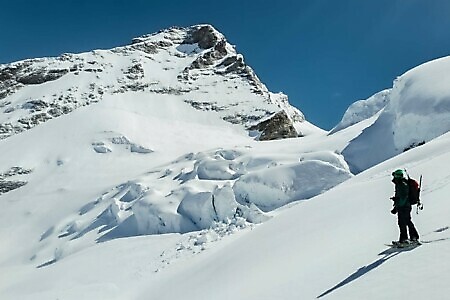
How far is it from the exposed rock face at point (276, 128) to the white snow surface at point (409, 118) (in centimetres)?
4241

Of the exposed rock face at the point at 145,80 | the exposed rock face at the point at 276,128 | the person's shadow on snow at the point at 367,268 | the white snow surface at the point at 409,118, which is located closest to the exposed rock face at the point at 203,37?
the exposed rock face at the point at 145,80

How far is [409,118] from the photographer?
31.4 meters

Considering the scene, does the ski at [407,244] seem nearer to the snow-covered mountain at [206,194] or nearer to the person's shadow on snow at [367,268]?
the person's shadow on snow at [367,268]

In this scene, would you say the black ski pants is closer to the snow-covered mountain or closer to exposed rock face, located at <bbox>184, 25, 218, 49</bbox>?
the snow-covered mountain

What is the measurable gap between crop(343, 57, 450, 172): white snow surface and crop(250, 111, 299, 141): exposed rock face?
42410 mm

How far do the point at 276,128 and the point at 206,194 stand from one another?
53.0 metres

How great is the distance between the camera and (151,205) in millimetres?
33875

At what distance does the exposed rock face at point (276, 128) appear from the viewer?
8094 cm

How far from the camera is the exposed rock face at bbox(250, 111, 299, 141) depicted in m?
80.9

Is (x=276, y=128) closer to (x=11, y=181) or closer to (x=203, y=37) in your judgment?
(x=11, y=181)

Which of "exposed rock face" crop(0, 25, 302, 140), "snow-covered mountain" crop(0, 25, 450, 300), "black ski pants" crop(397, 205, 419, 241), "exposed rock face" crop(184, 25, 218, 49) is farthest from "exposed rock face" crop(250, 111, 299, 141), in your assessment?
"black ski pants" crop(397, 205, 419, 241)

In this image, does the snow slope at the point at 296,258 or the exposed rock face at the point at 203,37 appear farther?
the exposed rock face at the point at 203,37

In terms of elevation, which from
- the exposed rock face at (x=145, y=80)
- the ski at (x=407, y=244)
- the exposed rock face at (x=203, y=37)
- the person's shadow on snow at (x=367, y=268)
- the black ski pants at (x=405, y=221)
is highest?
the exposed rock face at (x=203, y=37)

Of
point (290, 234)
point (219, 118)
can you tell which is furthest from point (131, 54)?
point (290, 234)
